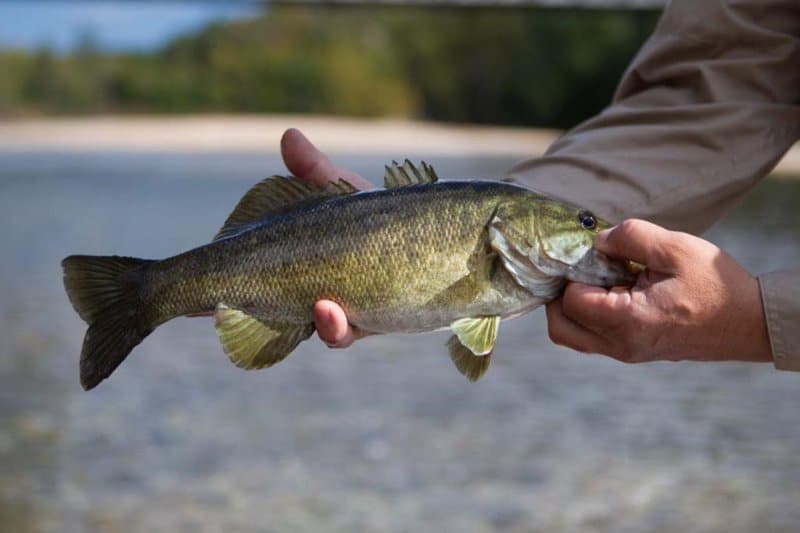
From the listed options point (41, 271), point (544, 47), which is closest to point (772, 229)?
point (41, 271)

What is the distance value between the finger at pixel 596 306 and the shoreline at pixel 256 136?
34.3m

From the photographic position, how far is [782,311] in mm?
2402

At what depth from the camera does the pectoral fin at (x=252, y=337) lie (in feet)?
8.55

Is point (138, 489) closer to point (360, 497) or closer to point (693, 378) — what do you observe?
point (360, 497)

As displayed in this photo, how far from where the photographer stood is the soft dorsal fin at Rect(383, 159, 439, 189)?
102 inches

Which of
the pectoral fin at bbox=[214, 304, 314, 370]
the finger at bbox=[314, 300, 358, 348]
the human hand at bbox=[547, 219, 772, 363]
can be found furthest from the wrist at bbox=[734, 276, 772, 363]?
the pectoral fin at bbox=[214, 304, 314, 370]

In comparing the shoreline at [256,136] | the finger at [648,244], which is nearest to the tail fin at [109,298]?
the finger at [648,244]

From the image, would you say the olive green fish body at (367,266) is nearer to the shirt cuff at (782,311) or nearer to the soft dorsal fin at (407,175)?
the soft dorsal fin at (407,175)

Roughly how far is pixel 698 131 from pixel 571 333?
0.74m

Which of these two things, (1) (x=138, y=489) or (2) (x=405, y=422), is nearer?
(1) (x=138, y=489)

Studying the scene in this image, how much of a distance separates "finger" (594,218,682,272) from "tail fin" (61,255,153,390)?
1062 mm

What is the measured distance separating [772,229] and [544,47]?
40.8m

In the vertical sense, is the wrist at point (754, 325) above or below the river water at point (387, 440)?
above

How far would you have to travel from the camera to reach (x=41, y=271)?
15.0 meters
